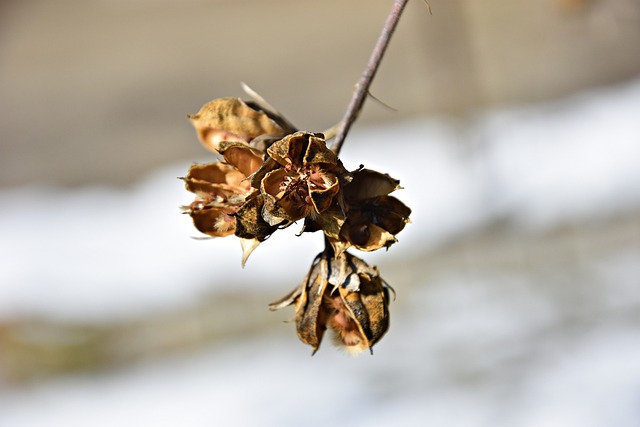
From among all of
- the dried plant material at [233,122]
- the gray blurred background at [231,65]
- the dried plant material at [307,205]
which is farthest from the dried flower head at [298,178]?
the gray blurred background at [231,65]

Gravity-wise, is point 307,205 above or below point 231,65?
below

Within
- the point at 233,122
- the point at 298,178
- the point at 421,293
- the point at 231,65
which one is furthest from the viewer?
the point at 231,65

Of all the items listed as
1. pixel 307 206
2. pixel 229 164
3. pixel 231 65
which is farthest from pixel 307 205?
pixel 231 65

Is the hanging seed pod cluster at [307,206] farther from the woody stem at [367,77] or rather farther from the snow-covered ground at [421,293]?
the snow-covered ground at [421,293]

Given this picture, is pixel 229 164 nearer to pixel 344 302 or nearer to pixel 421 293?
pixel 344 302

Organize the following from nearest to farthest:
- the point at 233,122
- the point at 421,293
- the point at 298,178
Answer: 1. the point at 298,178
2. the point at 233,122
3. the point at 421,293

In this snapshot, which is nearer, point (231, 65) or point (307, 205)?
point (307, 205)

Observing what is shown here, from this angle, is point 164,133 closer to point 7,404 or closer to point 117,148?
point 117,148
